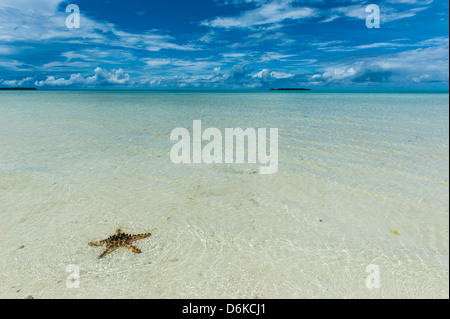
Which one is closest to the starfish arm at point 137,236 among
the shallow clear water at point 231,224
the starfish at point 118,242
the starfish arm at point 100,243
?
the starfish at point 118,242

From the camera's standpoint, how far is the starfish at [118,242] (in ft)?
12.6

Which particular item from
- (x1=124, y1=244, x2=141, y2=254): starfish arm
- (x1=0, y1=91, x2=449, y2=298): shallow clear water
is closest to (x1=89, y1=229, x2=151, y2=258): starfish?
(x1=124, y1=244, x2=141, y2=254): starfish arm

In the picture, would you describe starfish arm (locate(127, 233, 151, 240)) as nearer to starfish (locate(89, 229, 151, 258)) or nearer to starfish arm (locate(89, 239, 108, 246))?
starfish (locate(89, 229, 151, 258))

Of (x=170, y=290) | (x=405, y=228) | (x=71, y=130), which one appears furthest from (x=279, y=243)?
(x=71, y=130)

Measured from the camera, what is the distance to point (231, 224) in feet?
15.0

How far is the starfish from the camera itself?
12.6 ft

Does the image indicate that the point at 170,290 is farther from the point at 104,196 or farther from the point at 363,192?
the point at 363,192

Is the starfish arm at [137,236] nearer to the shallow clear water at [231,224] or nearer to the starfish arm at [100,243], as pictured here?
the shallow clear water at [231,224]

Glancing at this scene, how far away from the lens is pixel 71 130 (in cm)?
1321

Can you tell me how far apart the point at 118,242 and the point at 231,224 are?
189cm

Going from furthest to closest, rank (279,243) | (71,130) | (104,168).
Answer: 1. (71,130)
2. (104,168)
3. (279,243)

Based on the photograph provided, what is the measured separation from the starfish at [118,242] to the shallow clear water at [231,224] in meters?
0.11
